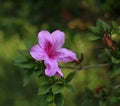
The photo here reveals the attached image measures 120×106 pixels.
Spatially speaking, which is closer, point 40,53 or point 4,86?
point 40,53

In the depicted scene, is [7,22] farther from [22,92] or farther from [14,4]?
[22,92]

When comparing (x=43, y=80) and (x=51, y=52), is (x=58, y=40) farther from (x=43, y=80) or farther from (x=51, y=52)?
(x=43, y=80)

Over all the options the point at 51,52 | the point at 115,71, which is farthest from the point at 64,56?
the point at 115,71

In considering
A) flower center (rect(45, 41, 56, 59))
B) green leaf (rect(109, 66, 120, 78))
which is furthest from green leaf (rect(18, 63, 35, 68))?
green leaf (rect(109, 66, 120, 78))

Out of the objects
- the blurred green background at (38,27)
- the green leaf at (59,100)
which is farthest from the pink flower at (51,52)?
the blurred green background at (38,27)

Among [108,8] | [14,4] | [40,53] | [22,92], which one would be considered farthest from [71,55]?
[14,4]

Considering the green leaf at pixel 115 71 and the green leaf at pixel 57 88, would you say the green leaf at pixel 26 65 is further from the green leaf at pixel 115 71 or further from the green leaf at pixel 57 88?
the green leaf at pixel 115 71

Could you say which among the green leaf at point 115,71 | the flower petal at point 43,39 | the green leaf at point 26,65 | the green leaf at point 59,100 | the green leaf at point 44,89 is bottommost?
the green leaf at point 59,100
